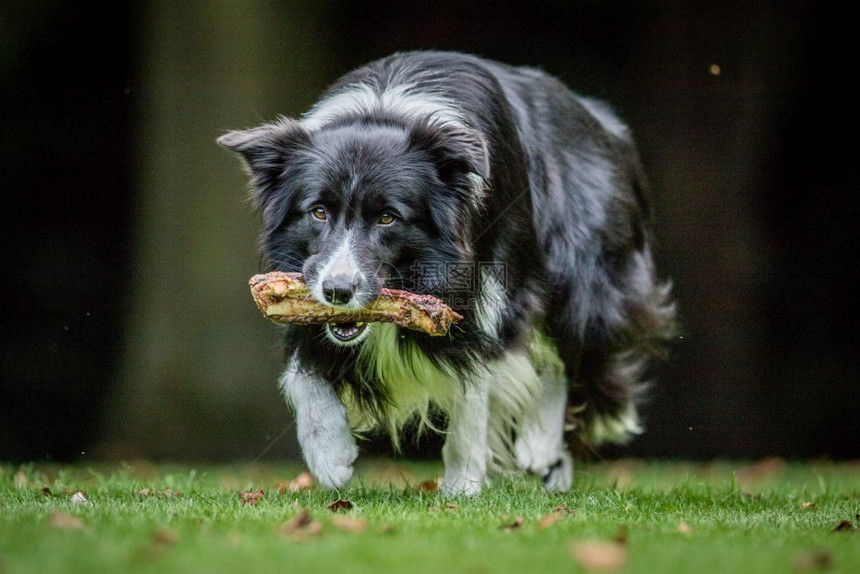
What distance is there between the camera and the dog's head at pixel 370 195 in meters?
4.66

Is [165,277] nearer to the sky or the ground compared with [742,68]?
nearer to the ground

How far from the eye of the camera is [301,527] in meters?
3.70

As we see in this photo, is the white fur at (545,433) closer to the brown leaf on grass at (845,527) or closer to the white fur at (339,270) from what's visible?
the white fur at (339,270)

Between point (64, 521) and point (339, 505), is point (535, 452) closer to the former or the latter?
point (339, 505)

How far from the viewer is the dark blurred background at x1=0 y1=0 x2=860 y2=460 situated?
33.2 feet

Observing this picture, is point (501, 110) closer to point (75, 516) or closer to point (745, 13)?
point (75, 516)

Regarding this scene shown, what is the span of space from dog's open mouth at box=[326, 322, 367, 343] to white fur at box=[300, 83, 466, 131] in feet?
3.15

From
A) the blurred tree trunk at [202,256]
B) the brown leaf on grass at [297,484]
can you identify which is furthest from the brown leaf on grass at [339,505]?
the blurred tree trunk at [202,256]

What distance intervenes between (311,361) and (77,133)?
6.27m

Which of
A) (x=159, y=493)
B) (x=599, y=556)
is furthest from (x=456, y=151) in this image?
(x=599, y=556)

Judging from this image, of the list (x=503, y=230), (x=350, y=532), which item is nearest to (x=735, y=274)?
(x=503, y=230)

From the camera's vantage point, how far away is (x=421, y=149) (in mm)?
4820

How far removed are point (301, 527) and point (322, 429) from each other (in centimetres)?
123

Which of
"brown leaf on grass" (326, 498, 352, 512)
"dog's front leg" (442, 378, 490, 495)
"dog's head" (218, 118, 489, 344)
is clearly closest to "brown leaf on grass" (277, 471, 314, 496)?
"brown leaf on grass" (326, 498, 352, 512)
